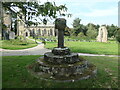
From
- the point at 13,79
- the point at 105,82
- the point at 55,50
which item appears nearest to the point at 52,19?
the point at 55,50

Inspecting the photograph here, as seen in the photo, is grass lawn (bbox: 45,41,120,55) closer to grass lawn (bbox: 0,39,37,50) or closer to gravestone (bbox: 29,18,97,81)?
grass lawn (bbox: 0,39,37,50)

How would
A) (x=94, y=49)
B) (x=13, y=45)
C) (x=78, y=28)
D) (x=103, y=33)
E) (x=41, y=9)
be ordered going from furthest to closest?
(x=78, y=28)
(x=103, y=33)
(x=13, y=45)
(x=94, y=49)
(x=41, y=9)

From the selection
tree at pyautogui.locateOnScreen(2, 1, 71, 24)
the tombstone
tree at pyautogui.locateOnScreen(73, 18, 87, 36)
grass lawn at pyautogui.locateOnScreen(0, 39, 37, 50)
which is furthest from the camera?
tree at pyautogui.locateOnScreen(73, 18, 87, 36)

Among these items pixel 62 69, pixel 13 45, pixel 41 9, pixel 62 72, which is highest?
pixel 41 9

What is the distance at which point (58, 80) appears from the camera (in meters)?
5.05

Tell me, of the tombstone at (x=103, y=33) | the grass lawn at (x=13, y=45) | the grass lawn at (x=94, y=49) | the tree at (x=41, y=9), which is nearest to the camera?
the tree at (x=41, y=9)

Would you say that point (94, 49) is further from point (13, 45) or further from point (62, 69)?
point (13, 45)

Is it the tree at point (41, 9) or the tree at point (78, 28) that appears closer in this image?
the tree at point (41, 9)

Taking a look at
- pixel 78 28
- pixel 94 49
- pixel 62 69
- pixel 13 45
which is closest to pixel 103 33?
pixel 94 49

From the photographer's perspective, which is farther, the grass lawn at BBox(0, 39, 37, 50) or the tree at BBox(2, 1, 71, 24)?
the grass lawn at BBox(0, 39, 37, 50)

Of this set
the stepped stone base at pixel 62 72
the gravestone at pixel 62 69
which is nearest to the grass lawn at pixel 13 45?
the gravestone at pixel 62 69

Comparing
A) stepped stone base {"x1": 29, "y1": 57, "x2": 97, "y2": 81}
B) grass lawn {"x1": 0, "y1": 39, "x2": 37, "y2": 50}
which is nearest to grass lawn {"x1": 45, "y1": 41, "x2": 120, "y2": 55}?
grass lawn {"x1": 0, "y1": 39, "x2": 37, "y2": 50}

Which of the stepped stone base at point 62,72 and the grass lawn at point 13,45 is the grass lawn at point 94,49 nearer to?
the grass lawn at point 13,45

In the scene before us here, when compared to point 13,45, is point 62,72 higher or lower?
lower
